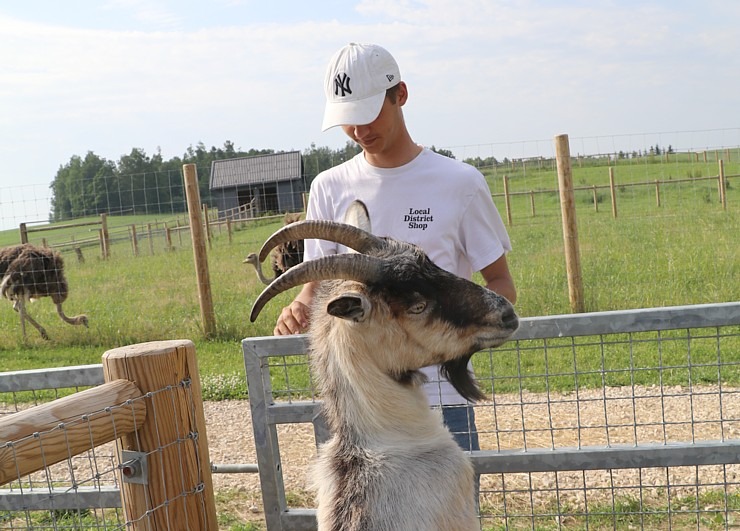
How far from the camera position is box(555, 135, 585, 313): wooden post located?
9.73 metres

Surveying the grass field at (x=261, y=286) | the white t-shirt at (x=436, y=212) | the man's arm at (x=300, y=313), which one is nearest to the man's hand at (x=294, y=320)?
the man's arm at (x=300, y=313)

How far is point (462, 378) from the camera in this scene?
10.3 ft

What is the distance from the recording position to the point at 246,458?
23.3 feet

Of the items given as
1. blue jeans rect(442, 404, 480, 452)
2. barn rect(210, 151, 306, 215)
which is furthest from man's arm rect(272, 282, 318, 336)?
barn rect(210, 151, 306, 215)

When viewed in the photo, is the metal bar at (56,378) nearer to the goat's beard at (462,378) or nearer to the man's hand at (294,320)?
the man's hand at (294,320)

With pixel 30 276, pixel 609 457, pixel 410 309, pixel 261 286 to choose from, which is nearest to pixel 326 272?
pixel 410 309

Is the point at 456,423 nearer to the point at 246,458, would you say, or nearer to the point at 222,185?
the point at 246,458

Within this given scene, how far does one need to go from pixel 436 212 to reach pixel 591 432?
4070 mm

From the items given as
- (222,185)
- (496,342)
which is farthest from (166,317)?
(222,185)

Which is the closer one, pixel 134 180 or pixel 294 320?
pixel 294 320

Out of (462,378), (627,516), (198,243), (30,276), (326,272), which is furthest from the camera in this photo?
(30,276)

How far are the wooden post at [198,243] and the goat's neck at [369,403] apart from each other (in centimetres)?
803

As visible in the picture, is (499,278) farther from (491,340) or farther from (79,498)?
(79,498)

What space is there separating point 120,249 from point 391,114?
99.1ft
